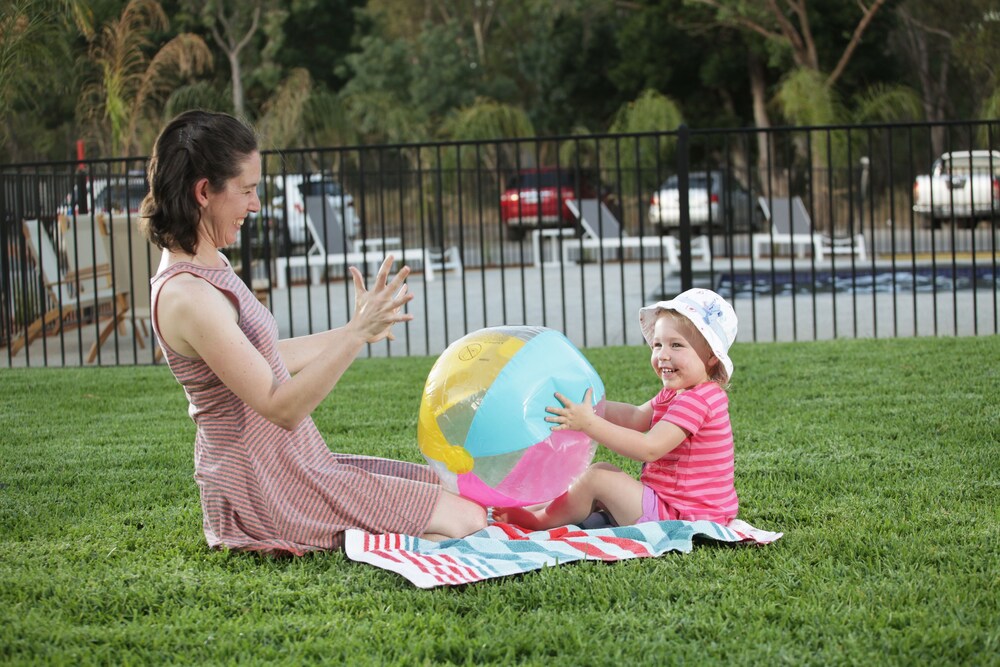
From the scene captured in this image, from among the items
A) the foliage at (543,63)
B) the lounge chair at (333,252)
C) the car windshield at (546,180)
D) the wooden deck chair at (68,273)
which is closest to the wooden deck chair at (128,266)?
the wooden deck chair at (68,273)

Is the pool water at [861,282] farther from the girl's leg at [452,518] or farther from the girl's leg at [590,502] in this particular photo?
the girl's leg at [452,518]

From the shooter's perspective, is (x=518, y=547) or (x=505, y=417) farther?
(x=518, y=547)

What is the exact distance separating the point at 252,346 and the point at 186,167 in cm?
53

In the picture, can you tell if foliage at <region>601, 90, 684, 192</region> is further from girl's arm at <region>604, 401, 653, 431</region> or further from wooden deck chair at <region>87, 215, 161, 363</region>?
girl's arm at <region>604, 401, 653, 431</region>

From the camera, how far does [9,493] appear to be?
15.1 ft

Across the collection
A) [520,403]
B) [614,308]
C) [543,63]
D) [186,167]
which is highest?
[543,63]

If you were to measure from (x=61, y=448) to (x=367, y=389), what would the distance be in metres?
1.92

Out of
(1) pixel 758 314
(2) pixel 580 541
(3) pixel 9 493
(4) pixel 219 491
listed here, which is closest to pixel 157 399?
(3) pixel 9 493

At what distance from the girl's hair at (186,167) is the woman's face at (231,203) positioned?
0.06ft

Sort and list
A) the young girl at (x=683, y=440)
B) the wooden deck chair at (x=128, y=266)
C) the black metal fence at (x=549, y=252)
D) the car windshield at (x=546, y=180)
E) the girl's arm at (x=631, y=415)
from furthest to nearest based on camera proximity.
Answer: the car windshield at (x=546, y=180) < the wooden deck chair at (x=128, y=266) < the black metal fence at (x=549, y=252) < the girl's arm at (x=631, y=415) < the young girl at (x=683, y=440)

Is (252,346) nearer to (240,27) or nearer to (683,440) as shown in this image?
(683,440)

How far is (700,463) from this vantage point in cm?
376

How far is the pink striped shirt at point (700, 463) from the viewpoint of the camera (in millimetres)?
3691

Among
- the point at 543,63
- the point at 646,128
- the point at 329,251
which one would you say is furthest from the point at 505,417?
the point at 543,63
